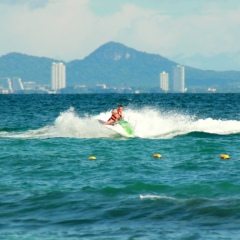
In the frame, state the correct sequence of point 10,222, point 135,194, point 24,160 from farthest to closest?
point 24,160
point 135,194
point 10,222

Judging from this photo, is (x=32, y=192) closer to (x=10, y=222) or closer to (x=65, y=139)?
(x=10, y=222)

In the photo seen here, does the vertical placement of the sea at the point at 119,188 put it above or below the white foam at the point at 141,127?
below

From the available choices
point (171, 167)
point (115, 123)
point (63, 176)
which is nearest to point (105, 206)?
point (63, 176)

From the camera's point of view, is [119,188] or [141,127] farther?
[141,127]

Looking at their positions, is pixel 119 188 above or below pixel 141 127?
below

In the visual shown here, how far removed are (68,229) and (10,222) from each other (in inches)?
63.3

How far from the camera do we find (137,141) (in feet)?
115

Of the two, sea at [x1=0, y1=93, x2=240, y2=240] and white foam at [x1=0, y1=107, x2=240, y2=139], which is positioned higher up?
white foam at [x1=0, y1=107, x2=240, y2=139]

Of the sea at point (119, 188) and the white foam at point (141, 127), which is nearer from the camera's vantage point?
the sea at point (119, 188)

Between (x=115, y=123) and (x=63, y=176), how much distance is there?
45.4 ft

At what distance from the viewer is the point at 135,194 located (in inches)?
808

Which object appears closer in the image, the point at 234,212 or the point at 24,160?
the point at 234,212

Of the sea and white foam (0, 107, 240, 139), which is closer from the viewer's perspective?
the sea

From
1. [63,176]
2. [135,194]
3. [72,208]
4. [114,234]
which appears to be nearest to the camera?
[114,234]
